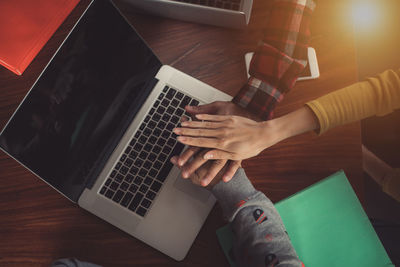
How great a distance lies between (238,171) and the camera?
0.73 m

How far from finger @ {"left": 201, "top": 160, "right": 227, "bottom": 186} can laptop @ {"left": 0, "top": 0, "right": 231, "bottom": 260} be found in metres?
0.06

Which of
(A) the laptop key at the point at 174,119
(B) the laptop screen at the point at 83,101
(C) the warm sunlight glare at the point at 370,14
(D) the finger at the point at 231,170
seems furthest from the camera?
(C) the warm sunlight glare at the point at 370,14

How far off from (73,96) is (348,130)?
71cm

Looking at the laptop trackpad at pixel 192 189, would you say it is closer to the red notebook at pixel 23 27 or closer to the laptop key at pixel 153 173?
the laptop key at pixel 153 173

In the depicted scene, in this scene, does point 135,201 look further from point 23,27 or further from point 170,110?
point 23,27

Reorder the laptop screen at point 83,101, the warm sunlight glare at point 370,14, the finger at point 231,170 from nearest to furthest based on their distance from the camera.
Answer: the laptop screen at point 83,101, the finger at point 231,170, the warm sunlight glare at point 370,14

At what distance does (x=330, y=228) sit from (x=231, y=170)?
29cm

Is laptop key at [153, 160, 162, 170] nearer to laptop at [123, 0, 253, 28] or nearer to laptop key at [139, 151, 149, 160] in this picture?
laptop key at [139, 151, 149, 160]

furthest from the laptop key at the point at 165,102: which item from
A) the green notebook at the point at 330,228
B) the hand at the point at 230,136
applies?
the green notebook at the point at 330,228

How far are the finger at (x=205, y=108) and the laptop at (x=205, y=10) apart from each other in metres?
0.23

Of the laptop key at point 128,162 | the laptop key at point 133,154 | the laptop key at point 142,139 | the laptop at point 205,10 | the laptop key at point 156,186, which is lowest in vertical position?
the laptop key at point 156,186

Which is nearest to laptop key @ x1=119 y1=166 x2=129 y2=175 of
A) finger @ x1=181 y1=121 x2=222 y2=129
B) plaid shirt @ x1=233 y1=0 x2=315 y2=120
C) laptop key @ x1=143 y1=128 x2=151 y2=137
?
laptop key @ x1=143 y1=128 x2=151 y2=137

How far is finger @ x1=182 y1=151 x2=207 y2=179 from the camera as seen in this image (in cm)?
70

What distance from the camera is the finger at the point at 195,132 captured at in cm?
72
